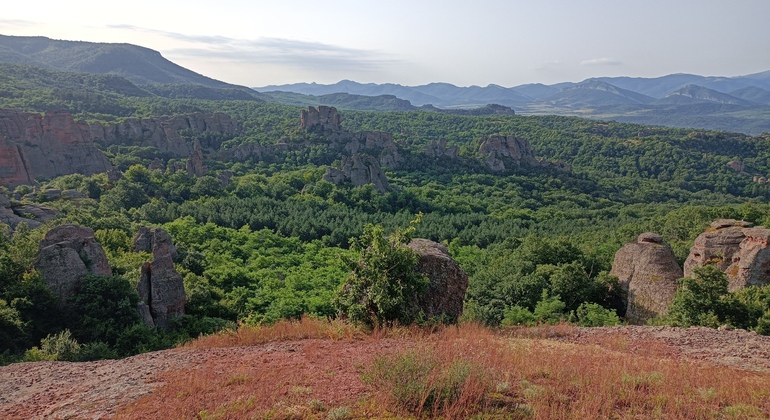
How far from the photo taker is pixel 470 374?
6.12 meters

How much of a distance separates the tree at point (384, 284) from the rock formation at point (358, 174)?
4855cm

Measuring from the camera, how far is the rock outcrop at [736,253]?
15.4 metres

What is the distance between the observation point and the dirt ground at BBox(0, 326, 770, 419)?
7.03 metres

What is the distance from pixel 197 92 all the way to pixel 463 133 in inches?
3863

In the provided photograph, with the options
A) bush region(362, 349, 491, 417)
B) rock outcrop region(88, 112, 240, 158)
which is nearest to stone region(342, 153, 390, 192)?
rock outcrop region(88, 112, 240, 158)

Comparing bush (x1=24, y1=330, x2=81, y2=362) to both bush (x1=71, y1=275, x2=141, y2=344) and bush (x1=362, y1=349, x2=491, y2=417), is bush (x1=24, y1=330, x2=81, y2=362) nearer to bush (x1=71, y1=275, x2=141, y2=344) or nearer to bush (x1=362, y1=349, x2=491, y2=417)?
bush (x1=71, y1=275, x2=141, y2=344)

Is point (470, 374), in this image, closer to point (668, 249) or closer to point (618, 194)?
point (668, 249)

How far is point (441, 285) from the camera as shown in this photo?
10.7 meters

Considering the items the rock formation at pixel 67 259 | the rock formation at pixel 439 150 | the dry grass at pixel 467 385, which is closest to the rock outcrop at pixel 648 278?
the dry grass at pixel 467 385

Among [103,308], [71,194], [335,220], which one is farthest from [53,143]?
[103,308]

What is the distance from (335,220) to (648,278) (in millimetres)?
31926

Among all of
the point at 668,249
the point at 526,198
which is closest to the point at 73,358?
the point at 668,249

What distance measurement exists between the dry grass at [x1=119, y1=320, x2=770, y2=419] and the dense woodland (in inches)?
115

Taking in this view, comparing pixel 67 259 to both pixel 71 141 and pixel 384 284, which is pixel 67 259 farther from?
pixel 71 141
